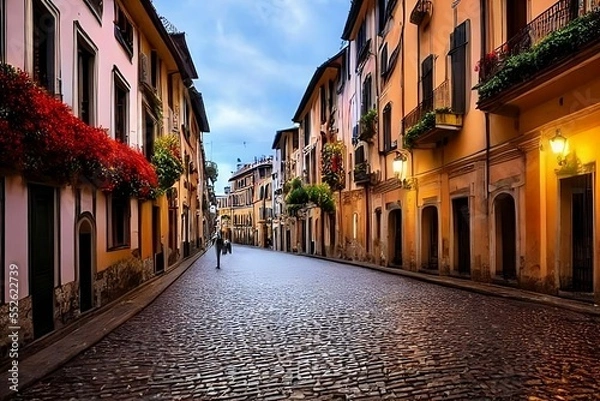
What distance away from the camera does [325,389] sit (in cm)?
471

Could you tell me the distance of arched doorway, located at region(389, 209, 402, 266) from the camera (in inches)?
812

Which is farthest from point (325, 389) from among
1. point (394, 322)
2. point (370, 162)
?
point (370, 162)

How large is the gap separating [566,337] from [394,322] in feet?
7.82

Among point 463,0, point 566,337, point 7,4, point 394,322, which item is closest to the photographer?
point 7,4

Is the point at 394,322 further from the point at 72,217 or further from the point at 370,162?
the point at 370,162

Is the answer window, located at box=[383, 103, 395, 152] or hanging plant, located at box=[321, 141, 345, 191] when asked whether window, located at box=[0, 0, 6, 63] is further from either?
hanging plant, located at box=[321, 141, 345, 191]

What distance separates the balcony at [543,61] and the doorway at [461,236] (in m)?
3.97

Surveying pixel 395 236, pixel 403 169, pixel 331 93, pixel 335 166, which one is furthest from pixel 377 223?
pixel 331 93

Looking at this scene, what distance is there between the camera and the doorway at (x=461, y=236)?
A: 1467cm

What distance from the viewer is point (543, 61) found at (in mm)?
9297

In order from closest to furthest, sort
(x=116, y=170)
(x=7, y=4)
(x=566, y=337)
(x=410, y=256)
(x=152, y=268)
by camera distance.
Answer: (x=7, y=4) < (x=566, y=337) < (x=116, y=170) < (x=152, y=268) < (x=410, y=256)

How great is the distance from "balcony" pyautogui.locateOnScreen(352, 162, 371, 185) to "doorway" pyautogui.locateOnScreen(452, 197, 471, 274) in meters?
8.19

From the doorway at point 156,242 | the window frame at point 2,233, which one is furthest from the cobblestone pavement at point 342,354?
the doorway at point 156,242

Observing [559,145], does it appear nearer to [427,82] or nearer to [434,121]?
[434,121]
